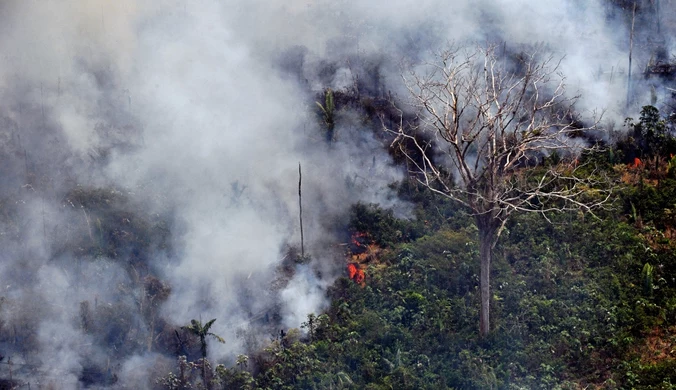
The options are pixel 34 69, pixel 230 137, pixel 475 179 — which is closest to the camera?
pixel 475 179

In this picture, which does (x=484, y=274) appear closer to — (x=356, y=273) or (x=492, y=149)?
(x=492, y=149)

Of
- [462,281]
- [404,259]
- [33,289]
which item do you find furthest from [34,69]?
[462,281]

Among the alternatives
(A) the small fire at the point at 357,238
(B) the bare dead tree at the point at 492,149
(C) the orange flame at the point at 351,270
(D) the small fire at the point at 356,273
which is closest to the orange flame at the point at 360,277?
(D) the small fire at the point at 356,273

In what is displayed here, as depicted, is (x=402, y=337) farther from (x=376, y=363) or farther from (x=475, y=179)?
(x=475, y=179)

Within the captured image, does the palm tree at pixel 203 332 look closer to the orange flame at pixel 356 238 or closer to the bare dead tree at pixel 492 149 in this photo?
the orange flame at pixel 356 238

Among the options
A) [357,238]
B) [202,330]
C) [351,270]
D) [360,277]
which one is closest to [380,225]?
[357,238]

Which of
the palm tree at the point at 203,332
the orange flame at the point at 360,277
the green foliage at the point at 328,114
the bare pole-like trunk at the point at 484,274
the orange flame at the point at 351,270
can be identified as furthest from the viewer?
the green foliage at the point at 328,114
